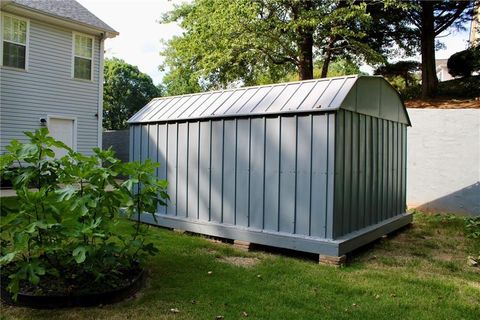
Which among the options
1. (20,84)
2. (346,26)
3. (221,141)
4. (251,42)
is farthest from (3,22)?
(346,26)

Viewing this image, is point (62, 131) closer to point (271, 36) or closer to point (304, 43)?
point (271, 36)

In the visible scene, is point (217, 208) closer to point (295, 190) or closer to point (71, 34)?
point (295, 190)

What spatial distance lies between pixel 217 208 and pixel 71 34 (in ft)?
30.2

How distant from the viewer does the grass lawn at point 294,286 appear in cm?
324

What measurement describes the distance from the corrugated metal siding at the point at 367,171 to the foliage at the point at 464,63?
1014 centimetres

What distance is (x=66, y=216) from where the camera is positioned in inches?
131

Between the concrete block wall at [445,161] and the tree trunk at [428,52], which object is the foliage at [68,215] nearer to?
the concrete block wall at [445,161]

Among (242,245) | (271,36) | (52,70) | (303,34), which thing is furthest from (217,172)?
(303,34)

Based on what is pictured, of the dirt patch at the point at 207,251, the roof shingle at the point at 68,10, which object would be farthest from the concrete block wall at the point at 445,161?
the roof shingle at the point at 68,10

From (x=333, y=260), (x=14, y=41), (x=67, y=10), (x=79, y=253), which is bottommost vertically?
(x=333, y=260)

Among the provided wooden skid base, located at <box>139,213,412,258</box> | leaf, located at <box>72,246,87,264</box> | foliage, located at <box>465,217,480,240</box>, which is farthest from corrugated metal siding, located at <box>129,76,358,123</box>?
foliage, located at <box>465,217,480,240</box>

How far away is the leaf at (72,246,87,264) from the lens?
10.0 ft

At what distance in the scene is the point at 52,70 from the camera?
1169 centimetres

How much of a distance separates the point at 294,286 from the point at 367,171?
2.39 metres
